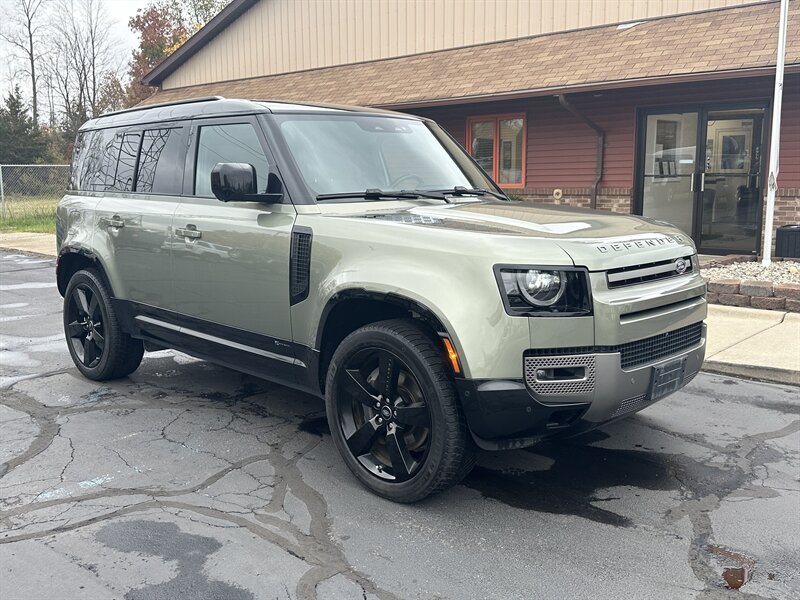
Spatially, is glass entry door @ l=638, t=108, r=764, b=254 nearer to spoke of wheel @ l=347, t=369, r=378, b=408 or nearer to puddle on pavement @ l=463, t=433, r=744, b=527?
puddle on pavement @ l=463, t=433, r=744, b=527

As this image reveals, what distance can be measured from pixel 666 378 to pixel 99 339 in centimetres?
423

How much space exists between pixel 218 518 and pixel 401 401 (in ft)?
3.39

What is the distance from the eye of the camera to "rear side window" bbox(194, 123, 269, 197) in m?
4.50

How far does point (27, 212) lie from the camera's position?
22406mm

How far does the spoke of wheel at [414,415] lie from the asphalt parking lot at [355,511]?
452mm

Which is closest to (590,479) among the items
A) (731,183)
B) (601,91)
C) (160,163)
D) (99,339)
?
(160,163)

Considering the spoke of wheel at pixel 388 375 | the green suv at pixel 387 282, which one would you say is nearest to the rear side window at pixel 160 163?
the green suv at pixel 387 282

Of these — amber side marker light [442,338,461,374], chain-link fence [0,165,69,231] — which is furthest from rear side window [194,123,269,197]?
chain-link fence [0,165,69,231]

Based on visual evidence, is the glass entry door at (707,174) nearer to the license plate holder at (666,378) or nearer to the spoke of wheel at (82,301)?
the license plate holder at (666,378)

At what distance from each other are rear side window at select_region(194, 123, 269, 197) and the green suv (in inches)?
0.6

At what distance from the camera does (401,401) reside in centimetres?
376

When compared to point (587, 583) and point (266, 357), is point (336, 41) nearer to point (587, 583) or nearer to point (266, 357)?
point (266, 357)

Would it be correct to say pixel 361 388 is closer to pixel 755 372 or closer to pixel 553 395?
pixel 553 395

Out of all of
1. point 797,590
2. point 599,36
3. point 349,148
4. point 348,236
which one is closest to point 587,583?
point 797,590
